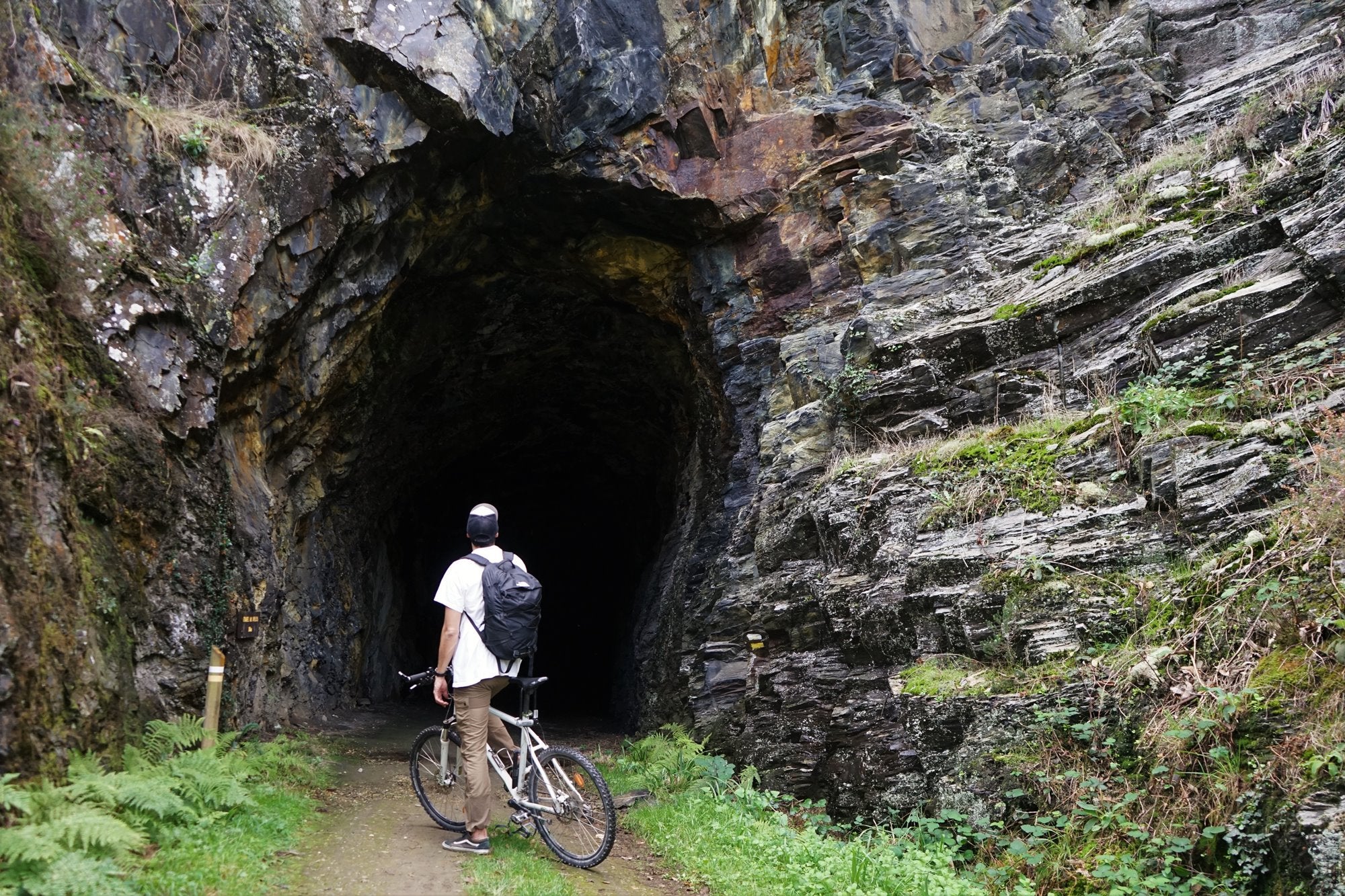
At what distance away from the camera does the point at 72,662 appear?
4660 millimetres

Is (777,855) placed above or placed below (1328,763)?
below

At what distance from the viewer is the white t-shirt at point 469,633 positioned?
16.8 feet

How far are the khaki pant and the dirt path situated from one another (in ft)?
0.87

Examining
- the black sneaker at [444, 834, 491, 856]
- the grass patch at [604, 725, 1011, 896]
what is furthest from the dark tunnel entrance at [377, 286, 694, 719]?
the black sneaker at [444, 834, 491, 856]

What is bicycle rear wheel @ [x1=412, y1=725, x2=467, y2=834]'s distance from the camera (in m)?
5.61

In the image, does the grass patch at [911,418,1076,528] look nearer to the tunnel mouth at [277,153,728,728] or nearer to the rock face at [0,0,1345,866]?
the rock face at [0,0,1345,866]

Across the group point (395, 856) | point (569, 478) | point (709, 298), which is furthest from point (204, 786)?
point (569, 478)

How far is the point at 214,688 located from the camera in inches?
252

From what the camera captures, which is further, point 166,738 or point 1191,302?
point 1191,302

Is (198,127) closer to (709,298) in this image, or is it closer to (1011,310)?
(709,298)

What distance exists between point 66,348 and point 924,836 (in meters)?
6.91

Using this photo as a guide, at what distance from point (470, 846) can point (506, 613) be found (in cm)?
148

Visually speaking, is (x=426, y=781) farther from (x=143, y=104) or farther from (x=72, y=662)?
(x=143, y=104)

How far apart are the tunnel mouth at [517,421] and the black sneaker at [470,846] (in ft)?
22.2
